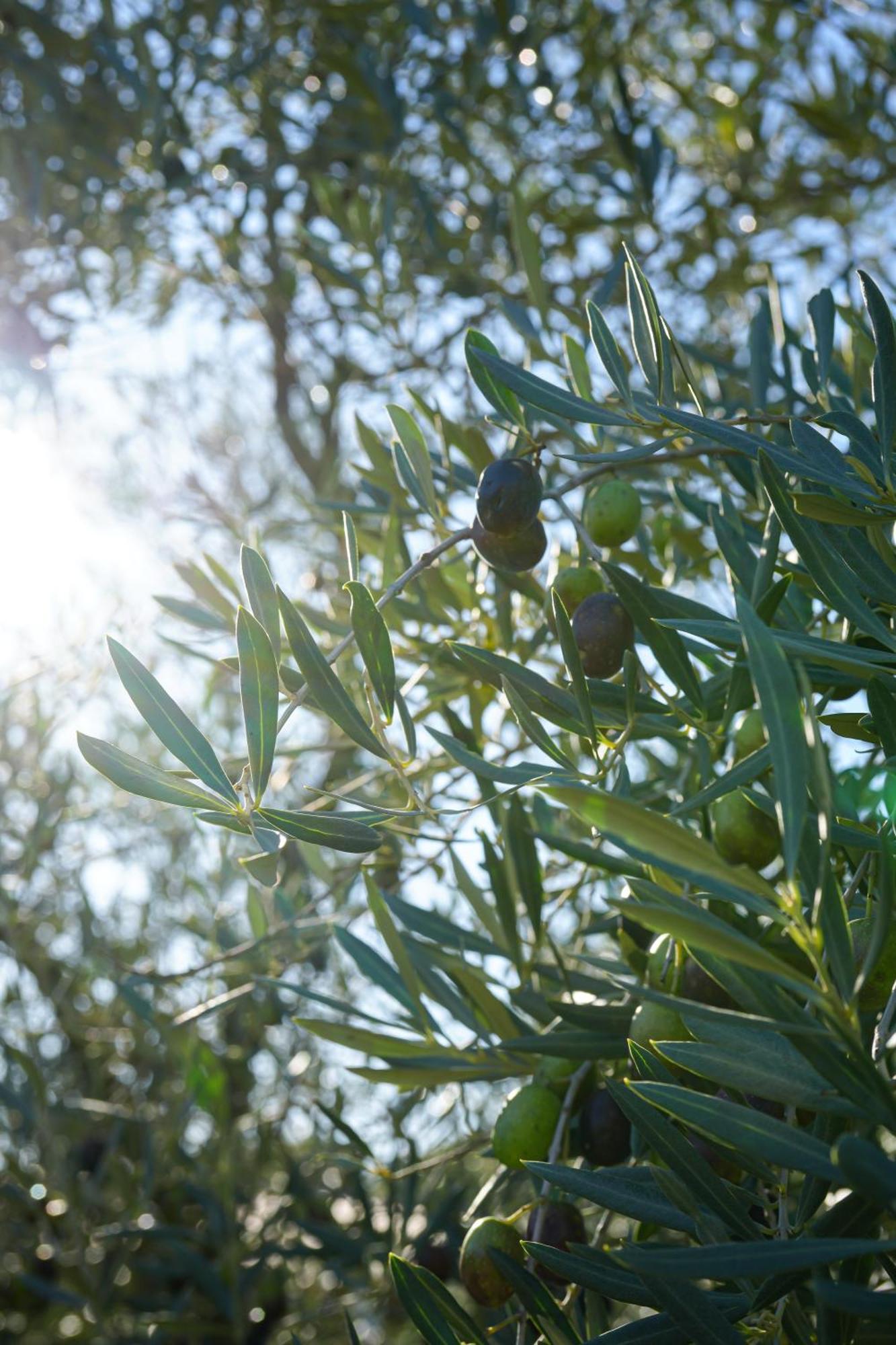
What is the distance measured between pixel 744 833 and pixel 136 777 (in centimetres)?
56

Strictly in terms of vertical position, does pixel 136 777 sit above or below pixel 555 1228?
above

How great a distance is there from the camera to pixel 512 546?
936mm

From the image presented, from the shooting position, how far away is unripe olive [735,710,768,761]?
0.99 metres

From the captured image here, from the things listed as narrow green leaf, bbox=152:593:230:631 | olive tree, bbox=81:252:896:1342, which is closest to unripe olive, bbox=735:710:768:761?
olive tree, bbox=81:252:896:1342

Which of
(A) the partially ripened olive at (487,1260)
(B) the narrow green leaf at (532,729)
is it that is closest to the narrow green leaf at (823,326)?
(B) the narrow green leaf at (532,729)

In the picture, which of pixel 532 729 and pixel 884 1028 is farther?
pixel 532 729

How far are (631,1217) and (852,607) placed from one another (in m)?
0.46

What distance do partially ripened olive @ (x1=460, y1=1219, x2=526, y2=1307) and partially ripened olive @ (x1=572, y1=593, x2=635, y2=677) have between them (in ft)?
1.74

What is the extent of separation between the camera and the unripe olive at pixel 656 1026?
93cm

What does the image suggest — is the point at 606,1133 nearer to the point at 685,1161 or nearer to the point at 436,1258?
the point at 685,1161

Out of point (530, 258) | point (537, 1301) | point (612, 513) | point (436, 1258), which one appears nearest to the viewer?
point (537, 1301)

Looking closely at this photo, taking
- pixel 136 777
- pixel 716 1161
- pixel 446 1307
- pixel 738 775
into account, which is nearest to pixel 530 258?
pixel 738 775

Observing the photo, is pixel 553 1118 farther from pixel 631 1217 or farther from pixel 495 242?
pixel 495 242

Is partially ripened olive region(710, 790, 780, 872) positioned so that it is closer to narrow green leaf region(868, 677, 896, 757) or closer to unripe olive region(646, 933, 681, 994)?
unripe olive region(646, 933, 681, 994)
